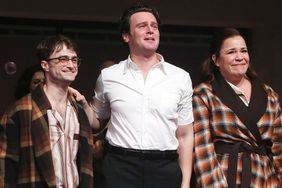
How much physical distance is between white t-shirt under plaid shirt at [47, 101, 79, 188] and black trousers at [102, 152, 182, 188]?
200 mm

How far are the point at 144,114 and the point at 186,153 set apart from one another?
0.37 meters

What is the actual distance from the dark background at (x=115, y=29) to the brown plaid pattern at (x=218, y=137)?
2.15 meters

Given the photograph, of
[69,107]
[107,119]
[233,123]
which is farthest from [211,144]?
[69,107]

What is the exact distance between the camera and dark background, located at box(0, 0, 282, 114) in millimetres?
5770

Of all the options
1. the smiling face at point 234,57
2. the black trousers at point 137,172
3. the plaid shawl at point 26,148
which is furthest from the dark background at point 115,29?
the plaid shawl at point 26,148

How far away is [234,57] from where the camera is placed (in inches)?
137

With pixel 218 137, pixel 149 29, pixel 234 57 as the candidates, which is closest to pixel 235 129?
pixel 218 137

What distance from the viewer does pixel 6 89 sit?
5727mm

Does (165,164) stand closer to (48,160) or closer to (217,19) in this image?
(48,160)

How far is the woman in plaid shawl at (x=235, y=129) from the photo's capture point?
11.1 feet

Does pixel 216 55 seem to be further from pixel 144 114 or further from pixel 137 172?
pixel 137 172

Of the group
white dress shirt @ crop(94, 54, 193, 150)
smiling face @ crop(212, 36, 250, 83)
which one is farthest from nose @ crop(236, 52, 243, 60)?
white dress shirt @ crop(94, 54, 193, 150)

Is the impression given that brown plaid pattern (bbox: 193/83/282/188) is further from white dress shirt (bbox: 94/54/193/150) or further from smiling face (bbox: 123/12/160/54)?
smiling face (bbox: 123/12/160/54)

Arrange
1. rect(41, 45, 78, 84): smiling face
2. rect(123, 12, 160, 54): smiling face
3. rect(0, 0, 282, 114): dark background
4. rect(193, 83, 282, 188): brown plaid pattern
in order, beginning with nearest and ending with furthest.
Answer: rect(41, 45, 78, 84): smiling face
rect(123, 12, 160, 54): smiling face
rect(193, 83, 282, 188): brown plaid pattern
rect(0, 0, 282, 114): dark background
